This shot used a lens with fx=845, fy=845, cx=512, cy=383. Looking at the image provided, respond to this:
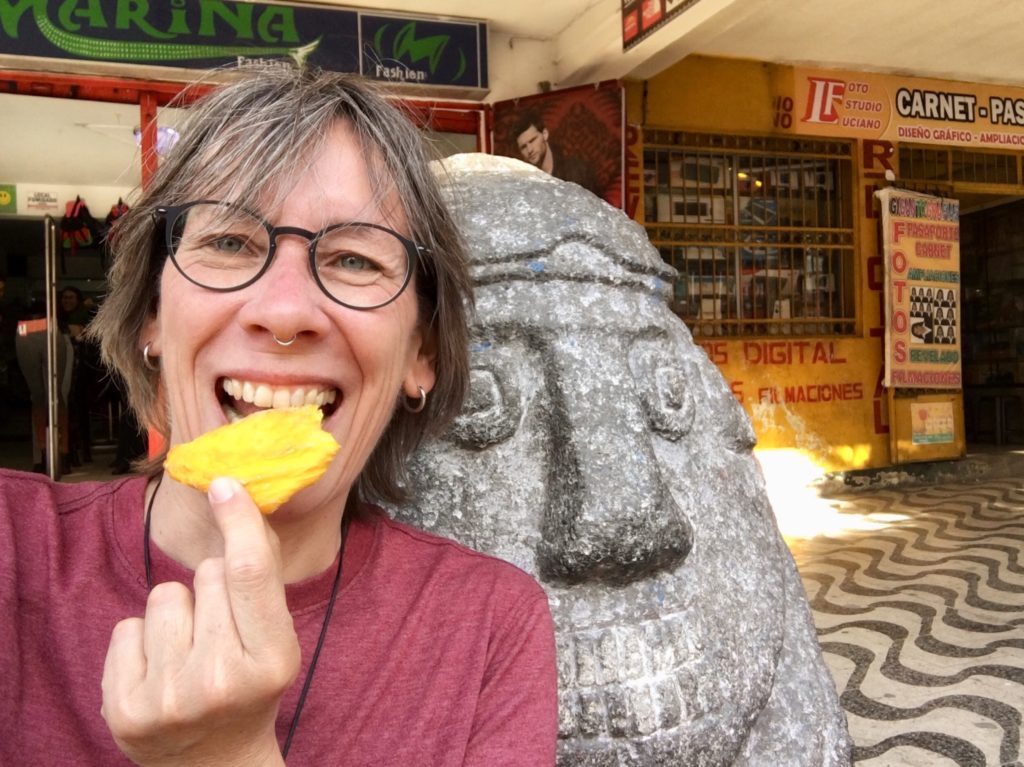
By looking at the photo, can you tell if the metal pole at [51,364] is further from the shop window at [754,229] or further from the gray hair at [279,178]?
the gray hair at [279,178]

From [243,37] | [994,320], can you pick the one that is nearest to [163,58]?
[243,37]

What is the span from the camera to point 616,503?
1.28 meters

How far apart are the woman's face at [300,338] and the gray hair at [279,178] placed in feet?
0.07

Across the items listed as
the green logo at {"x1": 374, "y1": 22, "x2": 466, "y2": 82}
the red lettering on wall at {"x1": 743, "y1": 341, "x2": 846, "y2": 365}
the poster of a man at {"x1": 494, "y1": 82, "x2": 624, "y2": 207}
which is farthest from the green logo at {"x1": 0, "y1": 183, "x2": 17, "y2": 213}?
the red lettering on wall at {"x1": 743, "y1": 341, "x2": 846, "y2": 365}

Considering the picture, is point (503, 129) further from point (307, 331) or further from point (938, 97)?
point (307, 331)

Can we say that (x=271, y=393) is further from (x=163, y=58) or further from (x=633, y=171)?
(x=633, y=171)

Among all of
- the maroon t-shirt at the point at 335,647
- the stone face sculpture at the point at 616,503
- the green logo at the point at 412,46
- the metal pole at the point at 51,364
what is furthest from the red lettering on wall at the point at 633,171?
the maroon t-shirt at the point at 335,647

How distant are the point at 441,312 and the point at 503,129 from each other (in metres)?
4.18

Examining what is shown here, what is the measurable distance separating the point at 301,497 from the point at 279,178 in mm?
359

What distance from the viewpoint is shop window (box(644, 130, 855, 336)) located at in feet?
20.2

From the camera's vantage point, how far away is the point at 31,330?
21.5ft

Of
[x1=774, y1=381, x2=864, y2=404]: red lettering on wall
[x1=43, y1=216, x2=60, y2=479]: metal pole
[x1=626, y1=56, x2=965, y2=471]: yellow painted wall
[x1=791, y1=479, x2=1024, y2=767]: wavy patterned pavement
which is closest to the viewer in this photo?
[x1=791, y1=479, x2=1024, y2=767]: wavy patterned pavement

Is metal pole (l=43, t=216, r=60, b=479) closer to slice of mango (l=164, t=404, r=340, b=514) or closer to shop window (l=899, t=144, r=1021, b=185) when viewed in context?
slice of mango (l=164, t=404, r=340, b=514)

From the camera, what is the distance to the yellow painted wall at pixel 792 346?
19.7 ft
